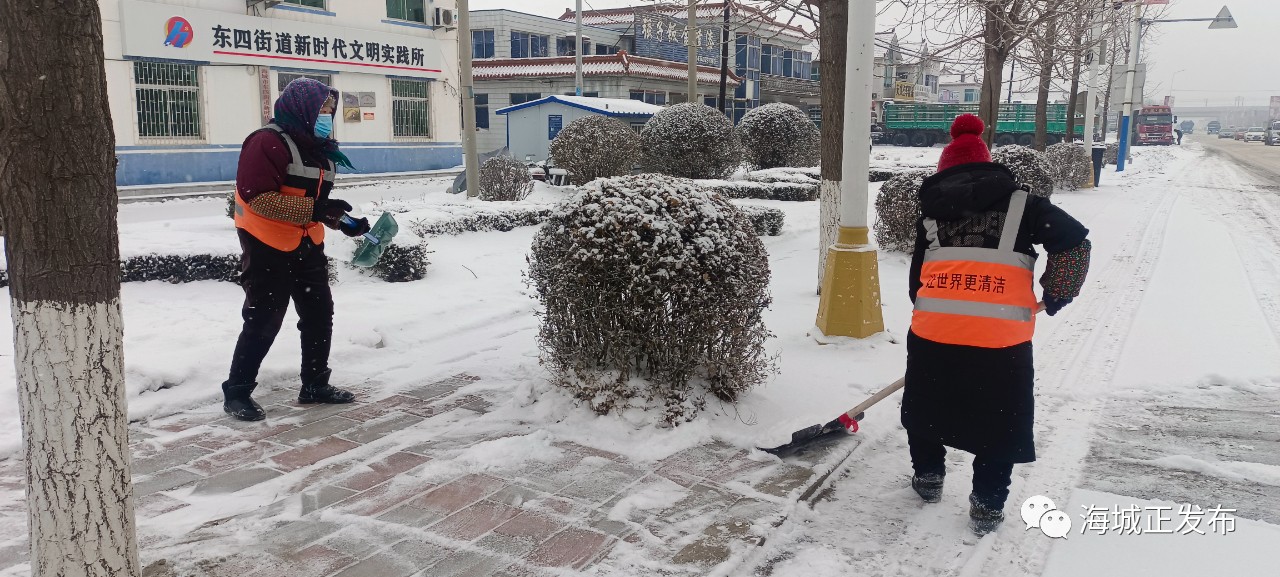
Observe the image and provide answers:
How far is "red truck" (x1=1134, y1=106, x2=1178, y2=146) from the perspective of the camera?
60.9m

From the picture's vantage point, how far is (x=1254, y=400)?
5121 millimetres

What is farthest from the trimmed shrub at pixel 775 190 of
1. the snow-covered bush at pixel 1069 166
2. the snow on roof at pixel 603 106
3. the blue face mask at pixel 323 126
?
the blue face mask at pixel 323 126

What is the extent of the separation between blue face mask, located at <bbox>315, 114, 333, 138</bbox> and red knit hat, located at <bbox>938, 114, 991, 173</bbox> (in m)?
3.04

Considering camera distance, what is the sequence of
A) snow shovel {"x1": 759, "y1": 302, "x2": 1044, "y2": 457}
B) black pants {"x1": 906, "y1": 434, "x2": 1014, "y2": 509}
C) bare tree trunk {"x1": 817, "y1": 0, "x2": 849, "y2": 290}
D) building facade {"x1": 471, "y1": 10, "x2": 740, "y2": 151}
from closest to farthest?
black pants {"x1": 906, "y1": 434, "x2": 1014, "y2": 509} → snow shovel {"x1": 759, "y1": 302, "x2": 1044, "y2": 457} → bare tree trunk {"x1": 817, "y1": 0, "x2": 849, "y2": 290} → building facade {"x1": 471, "y1": 10, "x2": 740, "y2": 151}

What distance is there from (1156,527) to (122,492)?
11.8 ft

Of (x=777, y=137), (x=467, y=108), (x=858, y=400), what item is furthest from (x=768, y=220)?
(x=777, y=137)

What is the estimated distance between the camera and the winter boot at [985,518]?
3.40 m


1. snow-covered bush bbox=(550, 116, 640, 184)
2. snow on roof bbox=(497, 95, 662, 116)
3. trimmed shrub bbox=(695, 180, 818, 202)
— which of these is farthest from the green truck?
snow-covered bush bbox=(550, 116, 640, 184)

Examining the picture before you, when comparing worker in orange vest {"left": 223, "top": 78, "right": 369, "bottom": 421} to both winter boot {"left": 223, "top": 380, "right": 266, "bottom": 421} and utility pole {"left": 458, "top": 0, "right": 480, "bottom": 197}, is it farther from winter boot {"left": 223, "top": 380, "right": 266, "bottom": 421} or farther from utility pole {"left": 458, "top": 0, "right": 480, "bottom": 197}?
utility pole {"left": 458, "top": 0, "right": 480, "bottom": 197}

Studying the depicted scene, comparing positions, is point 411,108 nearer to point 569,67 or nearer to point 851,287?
point 569,67

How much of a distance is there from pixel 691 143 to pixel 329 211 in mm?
13240

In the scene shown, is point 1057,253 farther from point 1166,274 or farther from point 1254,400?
point 1166,274

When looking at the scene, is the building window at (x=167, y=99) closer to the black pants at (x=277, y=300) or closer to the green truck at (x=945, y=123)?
the black pants at (x=277, y=300)

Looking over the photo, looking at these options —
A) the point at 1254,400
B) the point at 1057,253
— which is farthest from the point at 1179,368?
the point at 1057,253
